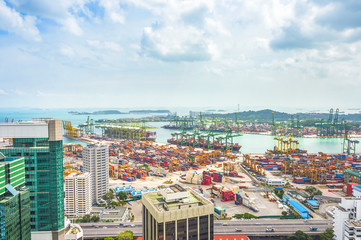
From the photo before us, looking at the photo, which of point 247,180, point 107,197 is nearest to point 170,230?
point 107,197

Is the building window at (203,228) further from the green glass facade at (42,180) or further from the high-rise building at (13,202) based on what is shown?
the green glass facade at (42,180)

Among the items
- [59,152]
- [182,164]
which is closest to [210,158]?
[182,164]

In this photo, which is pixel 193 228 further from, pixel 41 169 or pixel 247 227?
pixel 247 227

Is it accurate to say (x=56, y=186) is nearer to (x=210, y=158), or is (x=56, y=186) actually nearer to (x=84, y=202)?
A: (x=84, y=202)

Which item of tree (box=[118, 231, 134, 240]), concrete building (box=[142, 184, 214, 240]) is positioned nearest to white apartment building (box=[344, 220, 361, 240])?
concrete building (box=[142, 184, 214, 240])

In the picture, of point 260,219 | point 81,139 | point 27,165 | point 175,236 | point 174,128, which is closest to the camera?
point 175,236

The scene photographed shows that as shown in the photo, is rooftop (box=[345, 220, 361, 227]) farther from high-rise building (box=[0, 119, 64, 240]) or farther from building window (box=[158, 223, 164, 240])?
high-rise building (box=[0, 119, 64, 240])
